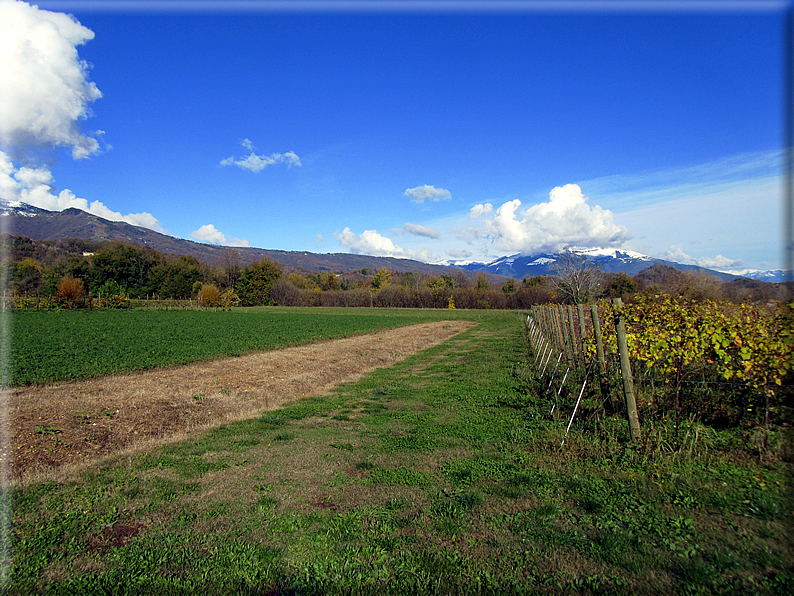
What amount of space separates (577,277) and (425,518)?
1535 inches

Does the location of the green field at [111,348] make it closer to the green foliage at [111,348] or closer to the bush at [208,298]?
the green foliage at [111,348]

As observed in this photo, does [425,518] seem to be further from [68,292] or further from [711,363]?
[68,292]

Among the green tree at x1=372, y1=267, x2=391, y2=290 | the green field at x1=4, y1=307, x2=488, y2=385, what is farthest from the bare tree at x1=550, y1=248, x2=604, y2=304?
the green tree at x1=372, y1=267, x2=391, y2=290

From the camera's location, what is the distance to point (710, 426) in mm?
6145

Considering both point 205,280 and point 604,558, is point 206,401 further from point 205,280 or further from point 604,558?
point 205,280

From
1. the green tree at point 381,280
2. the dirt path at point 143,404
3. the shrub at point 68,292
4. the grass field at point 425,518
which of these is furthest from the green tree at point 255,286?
the grass field at point 425,518

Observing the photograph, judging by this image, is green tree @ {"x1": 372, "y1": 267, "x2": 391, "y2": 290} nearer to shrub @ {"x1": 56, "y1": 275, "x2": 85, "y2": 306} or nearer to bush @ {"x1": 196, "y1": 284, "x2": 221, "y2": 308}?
bush @ {"x1": 196, "y1": 284, "x2": 221, "y2": 308}

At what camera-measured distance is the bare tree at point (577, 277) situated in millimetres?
38781

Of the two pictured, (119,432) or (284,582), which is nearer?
(284,582)

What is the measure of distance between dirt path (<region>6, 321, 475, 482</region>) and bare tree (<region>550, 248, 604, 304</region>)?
26.9 m

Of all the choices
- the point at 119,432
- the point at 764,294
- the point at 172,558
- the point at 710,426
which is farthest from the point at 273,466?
the point at 764,294

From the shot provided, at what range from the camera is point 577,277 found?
3947cm

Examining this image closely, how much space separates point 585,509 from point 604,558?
95 cm

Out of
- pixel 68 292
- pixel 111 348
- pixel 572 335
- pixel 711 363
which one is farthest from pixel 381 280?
pixel 711 363
